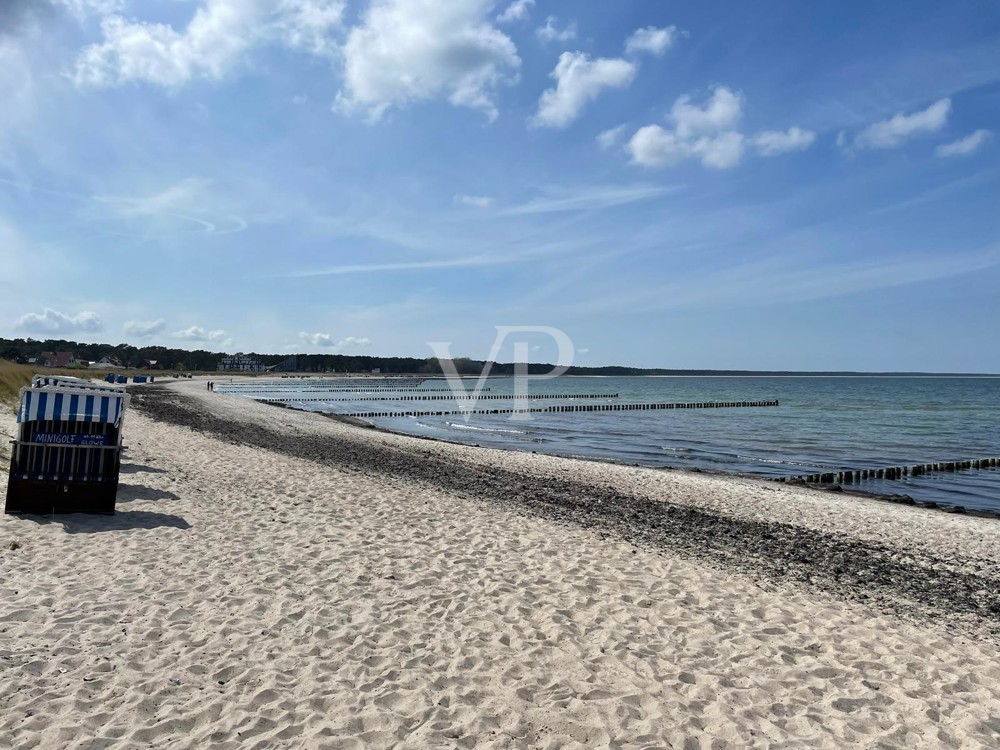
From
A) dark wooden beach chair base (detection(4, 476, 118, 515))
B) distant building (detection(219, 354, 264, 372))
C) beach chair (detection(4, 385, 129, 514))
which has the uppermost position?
distant building (detection(219, 354, 264, 372))

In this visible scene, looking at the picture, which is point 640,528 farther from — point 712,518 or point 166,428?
point 166,428

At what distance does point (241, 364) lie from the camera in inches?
7352

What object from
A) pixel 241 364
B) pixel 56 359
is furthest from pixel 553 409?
pixel 241 364

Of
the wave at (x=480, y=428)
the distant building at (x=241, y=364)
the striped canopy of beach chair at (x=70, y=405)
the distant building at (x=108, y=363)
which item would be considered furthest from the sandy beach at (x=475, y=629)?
the distant building at (x=241, y=364)

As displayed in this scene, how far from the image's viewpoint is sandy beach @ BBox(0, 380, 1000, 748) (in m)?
4.08

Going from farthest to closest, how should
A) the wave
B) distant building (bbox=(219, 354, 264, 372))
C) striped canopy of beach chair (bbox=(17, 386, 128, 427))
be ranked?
distant building (bbox=(219, 354, 264, 372)) < the wave < striped canopy of beach chair (bbox=(17, 386, 128, 427))

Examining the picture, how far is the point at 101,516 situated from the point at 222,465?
5.61 meters

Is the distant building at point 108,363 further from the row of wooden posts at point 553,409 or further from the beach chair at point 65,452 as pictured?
the beach chair at point 65,452

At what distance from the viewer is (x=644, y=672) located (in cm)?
492

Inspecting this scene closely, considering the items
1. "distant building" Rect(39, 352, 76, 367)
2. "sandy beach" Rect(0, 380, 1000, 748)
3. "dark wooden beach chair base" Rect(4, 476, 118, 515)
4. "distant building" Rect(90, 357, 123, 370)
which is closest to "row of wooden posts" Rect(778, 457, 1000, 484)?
"sandy beach" Rect(0, 380, 1000, 748)

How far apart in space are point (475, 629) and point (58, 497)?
6450 millimetres

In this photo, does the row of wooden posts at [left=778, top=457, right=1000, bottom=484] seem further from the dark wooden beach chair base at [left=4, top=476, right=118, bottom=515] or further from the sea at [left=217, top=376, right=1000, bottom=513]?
the dark wooden beach chair base at [left=4, top=476, right=118, bottom=515]

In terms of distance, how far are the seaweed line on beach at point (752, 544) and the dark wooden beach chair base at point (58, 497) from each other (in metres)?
6.15

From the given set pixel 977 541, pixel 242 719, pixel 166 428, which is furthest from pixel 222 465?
pixel 977 541
